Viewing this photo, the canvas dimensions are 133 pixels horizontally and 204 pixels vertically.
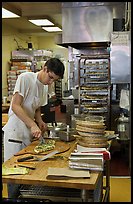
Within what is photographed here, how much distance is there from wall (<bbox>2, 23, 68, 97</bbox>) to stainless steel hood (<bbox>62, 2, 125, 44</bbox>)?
11.1 ft

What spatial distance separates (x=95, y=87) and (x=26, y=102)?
7.40 ft

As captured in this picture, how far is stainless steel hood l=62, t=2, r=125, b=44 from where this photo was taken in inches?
178

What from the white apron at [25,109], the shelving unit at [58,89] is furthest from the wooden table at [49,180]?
the shelving unit at [58,89]

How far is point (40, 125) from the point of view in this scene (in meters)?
3.07

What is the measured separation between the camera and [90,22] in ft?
15.0

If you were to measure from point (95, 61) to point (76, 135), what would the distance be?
2.44 metres

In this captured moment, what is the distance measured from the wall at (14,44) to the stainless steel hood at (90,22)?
3.37 metres

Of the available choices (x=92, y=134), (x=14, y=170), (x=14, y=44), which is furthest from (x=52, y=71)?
(x=14, y=44)

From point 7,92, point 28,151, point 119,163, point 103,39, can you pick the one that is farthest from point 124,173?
point 7,92

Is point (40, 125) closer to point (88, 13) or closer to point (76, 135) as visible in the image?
point (76, 135)

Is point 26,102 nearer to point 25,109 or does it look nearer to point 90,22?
point 25,109

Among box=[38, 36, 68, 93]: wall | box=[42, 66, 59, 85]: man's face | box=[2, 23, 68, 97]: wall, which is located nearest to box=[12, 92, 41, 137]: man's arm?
box=[42, 66, 59, 85]: man's face

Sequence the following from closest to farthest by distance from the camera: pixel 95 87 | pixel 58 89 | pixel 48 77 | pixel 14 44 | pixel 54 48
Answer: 1. pixel 48 77
2. pixel 95 87
3. pixel 14 44
4. pixel 58 89
5. pixel 54 48

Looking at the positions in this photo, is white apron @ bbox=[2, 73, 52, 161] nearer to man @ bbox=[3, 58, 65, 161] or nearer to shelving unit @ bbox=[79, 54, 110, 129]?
man @ bbox=[3, 58, 65, 161]
